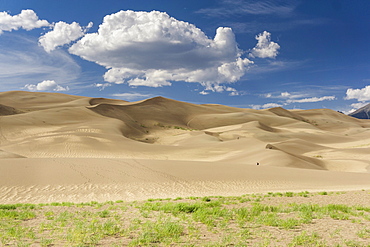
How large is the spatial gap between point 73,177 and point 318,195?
13.8m

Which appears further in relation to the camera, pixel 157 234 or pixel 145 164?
pixel 145 164

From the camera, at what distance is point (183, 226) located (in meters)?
7.86

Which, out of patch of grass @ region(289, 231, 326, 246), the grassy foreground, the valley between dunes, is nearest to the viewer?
patch of grass @ region(289, 231, 326, 246)

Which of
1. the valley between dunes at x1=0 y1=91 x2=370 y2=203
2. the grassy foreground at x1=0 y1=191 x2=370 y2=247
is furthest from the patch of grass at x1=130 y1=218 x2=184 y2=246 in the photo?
the valley between dunes at x1=0 y1=91 x2=370 y2=203

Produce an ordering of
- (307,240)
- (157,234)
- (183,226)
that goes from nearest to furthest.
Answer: (307,240)
(157,234)
(183,226)

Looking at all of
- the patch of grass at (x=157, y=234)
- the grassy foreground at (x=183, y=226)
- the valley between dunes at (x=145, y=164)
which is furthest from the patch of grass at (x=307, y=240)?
the valley between dunes at (x=145, y=164)

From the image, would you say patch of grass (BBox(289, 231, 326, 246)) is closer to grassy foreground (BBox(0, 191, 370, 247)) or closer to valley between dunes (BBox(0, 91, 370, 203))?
grassy foreground (BBox(0, 191, 370, 247))

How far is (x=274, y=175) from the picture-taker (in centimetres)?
2222

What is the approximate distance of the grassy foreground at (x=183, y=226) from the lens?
661 cm

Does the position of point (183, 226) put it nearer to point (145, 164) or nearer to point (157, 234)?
point (157, 234)

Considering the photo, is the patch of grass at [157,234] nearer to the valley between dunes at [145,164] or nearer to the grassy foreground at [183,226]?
the grassy foreground at [183,226]

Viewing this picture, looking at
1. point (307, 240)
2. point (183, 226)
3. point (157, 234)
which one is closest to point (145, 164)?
point (183, 226)

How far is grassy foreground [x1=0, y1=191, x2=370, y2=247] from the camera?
6.61m

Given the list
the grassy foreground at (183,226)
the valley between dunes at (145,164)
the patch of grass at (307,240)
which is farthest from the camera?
the valley between dunes at (145,164)
